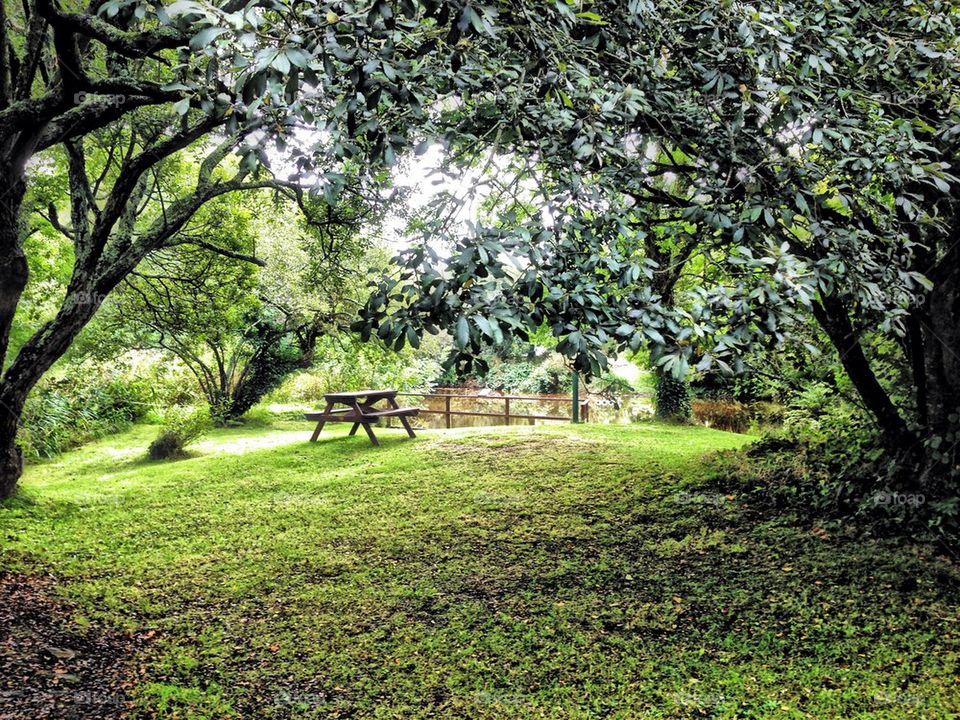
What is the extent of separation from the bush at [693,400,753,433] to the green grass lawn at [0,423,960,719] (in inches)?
229

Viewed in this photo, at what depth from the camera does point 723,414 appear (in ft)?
44.6

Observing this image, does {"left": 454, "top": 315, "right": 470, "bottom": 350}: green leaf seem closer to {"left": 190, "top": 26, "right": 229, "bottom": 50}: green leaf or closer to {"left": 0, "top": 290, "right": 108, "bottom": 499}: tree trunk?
{"left": 190, "top": 26, "right": 229, "bottom": 50}: green leaf

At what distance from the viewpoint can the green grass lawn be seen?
3.72 metres

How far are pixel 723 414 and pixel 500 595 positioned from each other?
9857mm

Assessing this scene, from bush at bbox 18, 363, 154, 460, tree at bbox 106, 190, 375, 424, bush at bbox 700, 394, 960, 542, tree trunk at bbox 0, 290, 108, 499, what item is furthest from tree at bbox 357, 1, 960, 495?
bush at bbox 18, 363, 154, 460

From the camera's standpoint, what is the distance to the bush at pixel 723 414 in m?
13.3

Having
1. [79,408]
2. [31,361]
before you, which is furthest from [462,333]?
[79,408]

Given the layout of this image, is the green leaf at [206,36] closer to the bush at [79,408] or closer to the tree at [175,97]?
the tree at [175,97]

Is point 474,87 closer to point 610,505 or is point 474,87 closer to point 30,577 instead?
point 610,505

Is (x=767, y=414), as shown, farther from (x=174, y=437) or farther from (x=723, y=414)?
(x=174, y=437)

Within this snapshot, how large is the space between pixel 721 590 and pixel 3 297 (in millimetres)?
6425

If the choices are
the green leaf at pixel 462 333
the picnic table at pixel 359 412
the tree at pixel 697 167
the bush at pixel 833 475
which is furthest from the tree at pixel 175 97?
the bush at pixel 833 475

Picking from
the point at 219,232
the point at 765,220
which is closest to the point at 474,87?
the point at 765,220

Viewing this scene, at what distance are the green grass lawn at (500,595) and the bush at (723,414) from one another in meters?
5.83
